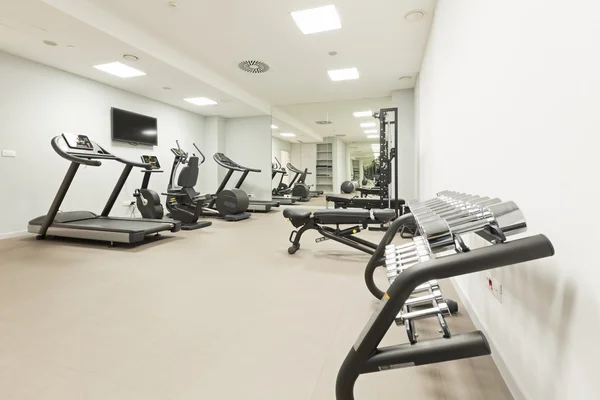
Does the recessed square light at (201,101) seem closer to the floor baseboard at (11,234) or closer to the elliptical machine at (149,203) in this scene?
the elliptical machine at (149,203)

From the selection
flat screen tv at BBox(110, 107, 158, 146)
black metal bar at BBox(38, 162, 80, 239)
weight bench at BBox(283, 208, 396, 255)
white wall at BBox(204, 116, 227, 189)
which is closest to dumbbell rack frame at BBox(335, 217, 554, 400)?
weight bench at BBox(283, 208, 396, 255)

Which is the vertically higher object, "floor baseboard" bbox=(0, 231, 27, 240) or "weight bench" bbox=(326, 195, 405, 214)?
"weight bench" bbox=(326, 195, 405, 214)

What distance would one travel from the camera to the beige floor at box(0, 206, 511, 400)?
141 centimetres

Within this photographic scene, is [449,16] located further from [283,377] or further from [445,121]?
[283,377]

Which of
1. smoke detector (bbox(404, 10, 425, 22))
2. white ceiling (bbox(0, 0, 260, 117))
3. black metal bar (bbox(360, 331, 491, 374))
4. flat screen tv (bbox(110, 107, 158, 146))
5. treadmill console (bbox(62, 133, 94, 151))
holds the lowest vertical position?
black metal bar (bbox(360, 331, 491, 374))

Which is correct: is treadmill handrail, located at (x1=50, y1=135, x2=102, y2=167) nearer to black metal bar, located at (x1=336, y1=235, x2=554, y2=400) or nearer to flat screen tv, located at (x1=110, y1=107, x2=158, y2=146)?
flat screen tv, located at (x1=110, y1=107, x2=158, y2=146)

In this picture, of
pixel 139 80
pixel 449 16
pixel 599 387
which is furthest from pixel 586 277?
pixel 139 80

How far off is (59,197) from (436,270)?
17.1ft

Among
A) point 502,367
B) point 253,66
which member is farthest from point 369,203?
point 502,367

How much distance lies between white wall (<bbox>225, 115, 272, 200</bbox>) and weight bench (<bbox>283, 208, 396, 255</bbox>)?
5.45 metres

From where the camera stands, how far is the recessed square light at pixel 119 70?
5258 millimetres

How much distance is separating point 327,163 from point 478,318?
44.2ft

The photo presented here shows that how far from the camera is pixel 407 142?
7246mm

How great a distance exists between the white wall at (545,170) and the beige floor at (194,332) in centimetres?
41
